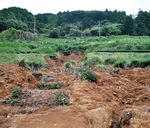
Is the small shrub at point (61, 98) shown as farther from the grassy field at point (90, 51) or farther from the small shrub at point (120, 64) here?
the grassy field at point (90, 51)

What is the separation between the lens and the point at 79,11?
364ft

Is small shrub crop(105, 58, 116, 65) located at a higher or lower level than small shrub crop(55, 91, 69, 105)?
lower

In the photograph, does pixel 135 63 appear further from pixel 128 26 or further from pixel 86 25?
pixel 86 25

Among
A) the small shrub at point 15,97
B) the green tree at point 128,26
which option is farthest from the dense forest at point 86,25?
the small shrub at point 15,97

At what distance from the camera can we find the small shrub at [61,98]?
496 inches

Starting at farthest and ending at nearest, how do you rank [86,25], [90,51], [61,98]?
1. [86,25]
2. [90,51]
3. [61,98]

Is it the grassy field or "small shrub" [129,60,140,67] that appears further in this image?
the grassy field

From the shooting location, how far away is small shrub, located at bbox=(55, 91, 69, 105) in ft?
41.3

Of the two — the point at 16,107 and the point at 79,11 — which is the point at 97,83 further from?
the point at 79,11

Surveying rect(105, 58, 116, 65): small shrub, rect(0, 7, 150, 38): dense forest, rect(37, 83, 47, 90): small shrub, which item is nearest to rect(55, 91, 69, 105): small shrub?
rect(37, 83, 47, 90): small shrub

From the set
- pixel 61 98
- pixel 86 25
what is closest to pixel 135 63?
pixel 61 98

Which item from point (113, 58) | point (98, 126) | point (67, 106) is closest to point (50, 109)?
point (67, 106)

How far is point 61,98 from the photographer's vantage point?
1291 cm

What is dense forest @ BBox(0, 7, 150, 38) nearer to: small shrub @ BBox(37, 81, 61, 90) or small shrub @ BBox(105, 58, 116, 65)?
small shrub @ BBox(105, 58, 116, 65)
